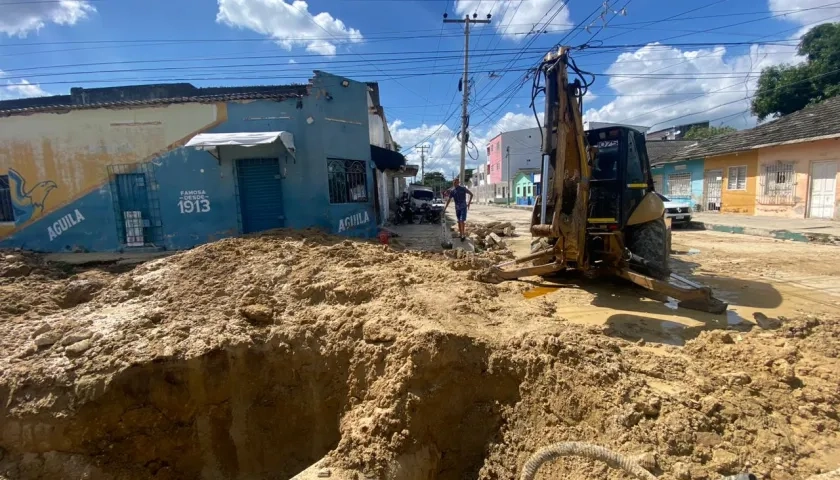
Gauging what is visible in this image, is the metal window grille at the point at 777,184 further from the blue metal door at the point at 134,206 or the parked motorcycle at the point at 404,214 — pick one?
the blue metal door at the point at 134,206

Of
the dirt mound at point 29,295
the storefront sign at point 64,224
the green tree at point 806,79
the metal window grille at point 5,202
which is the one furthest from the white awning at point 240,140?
the green tree at point 806,79

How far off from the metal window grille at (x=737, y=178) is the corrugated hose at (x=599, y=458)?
2126cm

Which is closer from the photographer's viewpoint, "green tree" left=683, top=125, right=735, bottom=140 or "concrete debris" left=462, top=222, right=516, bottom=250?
"concrete debris" left=462, top=222, right=516, bottom=250

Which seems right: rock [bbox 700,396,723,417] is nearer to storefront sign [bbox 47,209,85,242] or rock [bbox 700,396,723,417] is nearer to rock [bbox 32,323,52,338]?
rock [bbox 32,323,52,338]

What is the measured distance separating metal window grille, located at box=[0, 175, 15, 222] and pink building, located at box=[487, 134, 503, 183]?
47009 mm

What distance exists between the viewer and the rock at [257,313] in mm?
4590

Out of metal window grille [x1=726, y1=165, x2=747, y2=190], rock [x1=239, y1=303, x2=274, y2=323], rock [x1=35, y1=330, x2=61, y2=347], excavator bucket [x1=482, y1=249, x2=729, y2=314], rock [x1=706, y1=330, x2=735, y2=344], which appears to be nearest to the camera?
rock [x1=706, y1=330, x2=735, y2=344]

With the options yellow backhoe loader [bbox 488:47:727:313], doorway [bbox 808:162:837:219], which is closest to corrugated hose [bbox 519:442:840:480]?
yellow backhoe loader [bbox 488:47:727:313]

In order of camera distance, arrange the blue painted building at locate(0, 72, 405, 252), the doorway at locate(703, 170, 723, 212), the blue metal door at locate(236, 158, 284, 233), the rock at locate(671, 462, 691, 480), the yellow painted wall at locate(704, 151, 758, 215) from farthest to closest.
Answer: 1. the doorway at locate(703, 170, 723, 212)
2. the yellow painted wall at locate(704, 151, 758, 215)
3. the blue metal door at locate(236, 158, 284, 233)
4. the blue painted building at locate(0, 72, 405, 252)
5. the rock at locate(671, 462, 691, 480)

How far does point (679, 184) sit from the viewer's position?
22.9 m

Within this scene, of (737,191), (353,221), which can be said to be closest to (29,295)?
(353,221)

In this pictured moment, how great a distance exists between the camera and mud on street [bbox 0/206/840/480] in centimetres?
289

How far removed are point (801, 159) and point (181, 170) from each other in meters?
22.3

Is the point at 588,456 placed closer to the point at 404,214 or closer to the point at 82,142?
the point at 82,142
